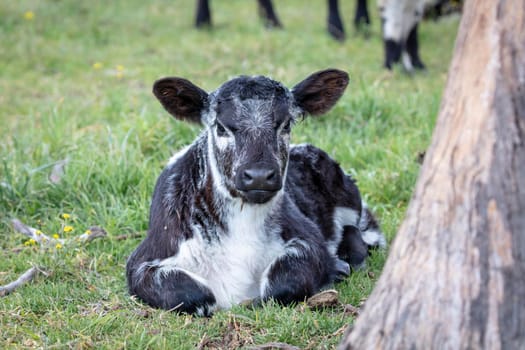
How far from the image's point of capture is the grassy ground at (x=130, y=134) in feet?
15.1

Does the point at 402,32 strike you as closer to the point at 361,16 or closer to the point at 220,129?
the point at 361,16

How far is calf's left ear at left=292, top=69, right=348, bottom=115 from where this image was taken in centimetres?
543

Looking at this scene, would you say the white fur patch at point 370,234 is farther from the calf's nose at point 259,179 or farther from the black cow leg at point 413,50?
the black cow leg at point 413,50

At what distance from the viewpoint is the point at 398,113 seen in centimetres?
879

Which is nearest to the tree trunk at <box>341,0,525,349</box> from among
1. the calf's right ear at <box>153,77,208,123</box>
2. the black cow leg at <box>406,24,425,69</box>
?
the calf's right ear at <box>153,77,208,123</box>

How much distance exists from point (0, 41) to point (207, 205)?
323 inches

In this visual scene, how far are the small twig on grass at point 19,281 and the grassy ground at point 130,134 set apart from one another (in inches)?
2.2

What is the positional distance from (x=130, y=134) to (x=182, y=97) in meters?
Answer: 2.43

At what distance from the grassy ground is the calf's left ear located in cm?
112

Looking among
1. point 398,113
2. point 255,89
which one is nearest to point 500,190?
point 255,89

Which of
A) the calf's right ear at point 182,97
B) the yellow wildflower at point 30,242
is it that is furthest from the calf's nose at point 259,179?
the yellow wildflower at point 30,242

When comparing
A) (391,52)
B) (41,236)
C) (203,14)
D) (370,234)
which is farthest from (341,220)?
(203,14)

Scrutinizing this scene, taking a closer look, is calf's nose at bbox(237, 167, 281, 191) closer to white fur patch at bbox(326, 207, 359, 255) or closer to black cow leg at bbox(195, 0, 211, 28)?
white fur patch at bbox(326, 207, 359, 255)

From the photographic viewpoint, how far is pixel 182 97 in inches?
211
